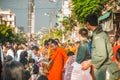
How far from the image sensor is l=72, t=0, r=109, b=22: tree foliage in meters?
32.8

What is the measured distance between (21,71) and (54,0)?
107m

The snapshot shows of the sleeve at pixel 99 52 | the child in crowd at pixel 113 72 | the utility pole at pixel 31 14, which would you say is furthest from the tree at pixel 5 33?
the child in crowd at pixel 113 72

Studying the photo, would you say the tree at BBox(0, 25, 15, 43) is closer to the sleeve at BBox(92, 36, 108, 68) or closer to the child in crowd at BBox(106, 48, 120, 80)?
the sleeve at BBox(92, 36, 108, 68)

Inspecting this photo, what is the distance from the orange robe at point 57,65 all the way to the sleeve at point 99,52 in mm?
4243

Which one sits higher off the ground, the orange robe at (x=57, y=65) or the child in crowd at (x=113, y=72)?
the child in crowd at (x=113, y=72)

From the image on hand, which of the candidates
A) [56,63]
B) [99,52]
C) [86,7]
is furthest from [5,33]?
[99,52]

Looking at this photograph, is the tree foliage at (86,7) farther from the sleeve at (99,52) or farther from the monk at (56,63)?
the sleeve at (99,52)

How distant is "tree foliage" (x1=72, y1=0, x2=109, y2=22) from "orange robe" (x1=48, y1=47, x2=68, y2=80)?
19.6 meters

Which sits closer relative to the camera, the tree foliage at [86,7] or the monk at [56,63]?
the monk at [56,63]

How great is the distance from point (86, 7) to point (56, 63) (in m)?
20.4

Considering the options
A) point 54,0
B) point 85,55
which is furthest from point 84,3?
point 54,0

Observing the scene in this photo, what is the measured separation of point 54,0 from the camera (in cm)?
11444

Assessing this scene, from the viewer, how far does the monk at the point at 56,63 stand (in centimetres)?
1302

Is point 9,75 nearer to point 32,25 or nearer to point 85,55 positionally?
point 85,55
